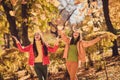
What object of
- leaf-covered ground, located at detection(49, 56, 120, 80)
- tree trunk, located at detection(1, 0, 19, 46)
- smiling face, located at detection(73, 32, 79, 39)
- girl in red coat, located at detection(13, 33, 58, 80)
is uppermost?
tree trunk, located at detection(1, 0, 19, 46)

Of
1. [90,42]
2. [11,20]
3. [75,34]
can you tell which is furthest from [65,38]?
[11,20]

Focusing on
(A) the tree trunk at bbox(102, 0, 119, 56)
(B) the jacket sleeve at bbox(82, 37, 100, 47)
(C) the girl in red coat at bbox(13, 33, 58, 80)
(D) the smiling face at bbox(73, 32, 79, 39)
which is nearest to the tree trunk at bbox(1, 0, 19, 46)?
(C) the girl in red coat at bbox(13, 33, 58, 80)

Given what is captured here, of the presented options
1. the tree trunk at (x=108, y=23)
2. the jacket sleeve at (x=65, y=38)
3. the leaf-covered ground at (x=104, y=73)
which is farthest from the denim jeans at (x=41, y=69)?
the tree trunk at (x=108, y=23)

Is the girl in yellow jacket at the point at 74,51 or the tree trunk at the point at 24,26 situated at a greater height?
the tree trunk at the point at 24,26

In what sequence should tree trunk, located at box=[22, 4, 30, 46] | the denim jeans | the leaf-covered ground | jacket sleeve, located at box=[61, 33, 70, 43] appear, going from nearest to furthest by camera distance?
the denim jeans < jacket sleeve, located at box=[61, 33, 70, 43] < the leaf-covered ground < tree trunk, located at box=[22, 4, 30, 46]

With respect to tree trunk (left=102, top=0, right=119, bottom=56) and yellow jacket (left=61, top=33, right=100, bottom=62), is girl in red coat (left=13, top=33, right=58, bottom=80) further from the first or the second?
tree trunk (left=102, top=0, right=119, bottom=56)

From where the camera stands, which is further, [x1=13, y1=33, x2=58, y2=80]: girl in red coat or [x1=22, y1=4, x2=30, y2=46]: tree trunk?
[x1=22, y1=4, x2=30, y2=46]: tree trunk

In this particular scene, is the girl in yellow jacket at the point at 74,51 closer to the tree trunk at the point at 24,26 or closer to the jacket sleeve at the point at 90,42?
the jacket sleeve at the point at 90,42

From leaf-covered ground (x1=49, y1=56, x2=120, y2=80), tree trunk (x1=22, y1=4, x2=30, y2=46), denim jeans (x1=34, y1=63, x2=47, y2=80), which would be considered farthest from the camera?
tree trunk (x1=22, y1=4, x2=30, y2=46)

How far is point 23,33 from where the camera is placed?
10.6 meters

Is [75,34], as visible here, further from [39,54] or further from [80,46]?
[39,54]

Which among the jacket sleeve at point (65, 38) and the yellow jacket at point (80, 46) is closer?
the yellow jacket at point (80, 46)

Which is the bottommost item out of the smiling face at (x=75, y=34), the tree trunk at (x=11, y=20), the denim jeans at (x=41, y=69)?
the denim jeans at (x=41, y=69)

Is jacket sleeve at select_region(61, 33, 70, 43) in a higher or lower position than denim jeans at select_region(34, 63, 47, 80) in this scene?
higher
